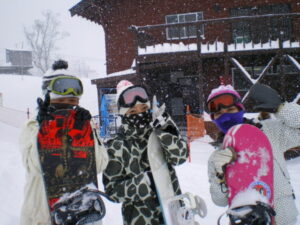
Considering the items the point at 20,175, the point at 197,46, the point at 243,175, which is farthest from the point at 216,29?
the point at 243,175

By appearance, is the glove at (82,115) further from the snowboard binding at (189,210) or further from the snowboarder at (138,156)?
the snowboard binding at (189,210)

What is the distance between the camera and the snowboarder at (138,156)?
212 cm

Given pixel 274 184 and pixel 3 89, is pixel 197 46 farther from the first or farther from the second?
pixel 3 89

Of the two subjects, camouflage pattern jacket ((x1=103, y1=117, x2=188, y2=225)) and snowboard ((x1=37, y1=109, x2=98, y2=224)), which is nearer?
snowboard ((x1=37, y1=109, x2=98, y2=224))

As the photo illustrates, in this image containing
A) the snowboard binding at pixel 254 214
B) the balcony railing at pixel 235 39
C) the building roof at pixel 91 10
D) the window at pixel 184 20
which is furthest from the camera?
the building roof at pixel 91 10

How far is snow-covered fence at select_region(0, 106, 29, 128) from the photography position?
13.3 m

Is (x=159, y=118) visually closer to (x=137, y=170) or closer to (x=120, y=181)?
(x=137, y=170)

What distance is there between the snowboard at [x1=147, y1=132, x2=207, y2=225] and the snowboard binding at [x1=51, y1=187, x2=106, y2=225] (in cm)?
47

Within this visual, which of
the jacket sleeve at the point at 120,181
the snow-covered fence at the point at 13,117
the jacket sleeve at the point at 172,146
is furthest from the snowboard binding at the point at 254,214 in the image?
the snow-covered fence at the point at 13,117

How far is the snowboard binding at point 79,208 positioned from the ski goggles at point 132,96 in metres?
0.77

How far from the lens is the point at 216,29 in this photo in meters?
12.6

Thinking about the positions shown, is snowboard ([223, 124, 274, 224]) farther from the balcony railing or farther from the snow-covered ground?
the balcony railing

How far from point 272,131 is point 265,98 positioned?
0.80 feet

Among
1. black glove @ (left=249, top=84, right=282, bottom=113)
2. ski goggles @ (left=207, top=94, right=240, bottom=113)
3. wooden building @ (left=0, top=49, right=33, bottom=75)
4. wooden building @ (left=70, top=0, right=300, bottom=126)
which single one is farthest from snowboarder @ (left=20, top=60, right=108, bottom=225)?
wooden building @ (left=0, top=49, right=33, bottom=75)
